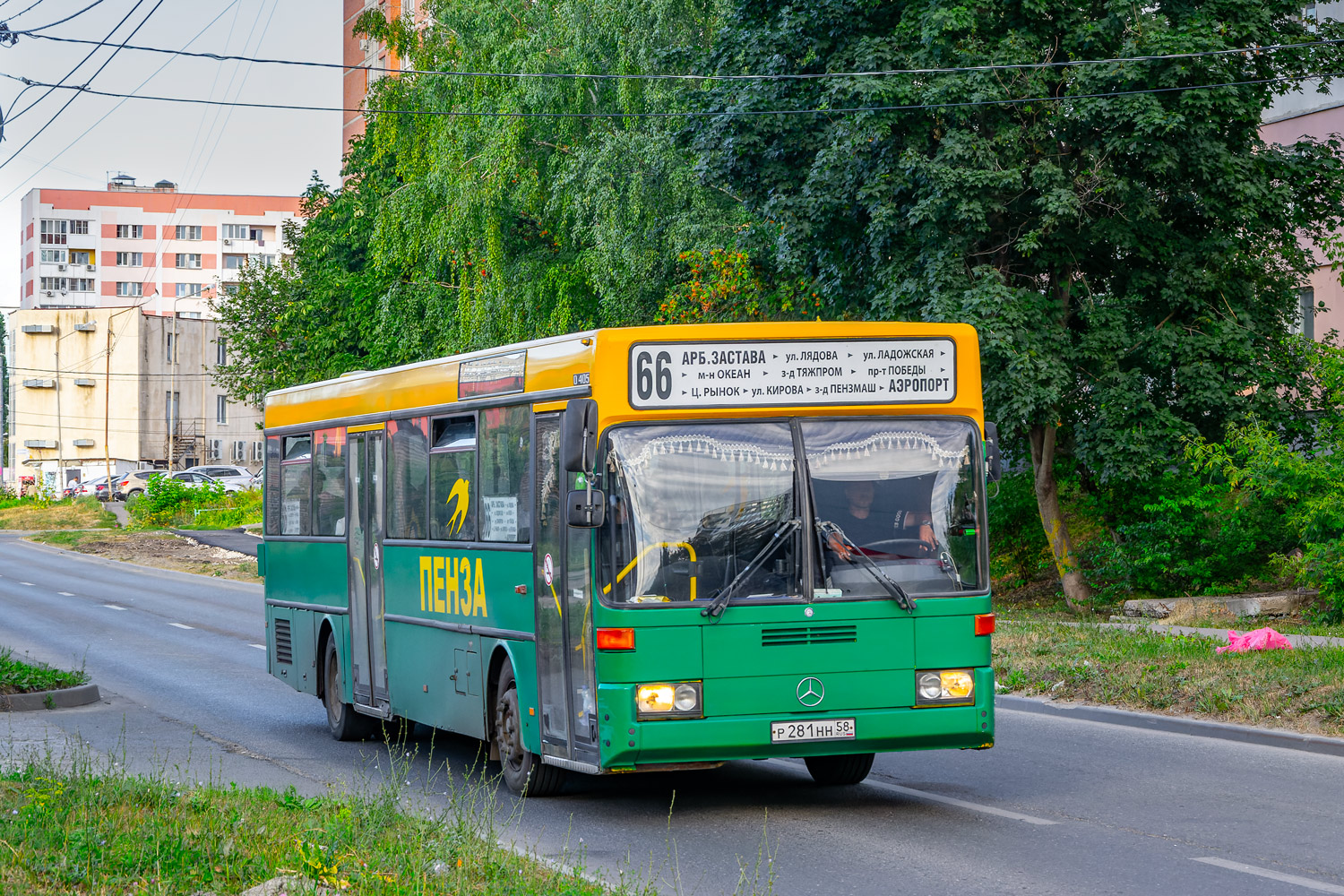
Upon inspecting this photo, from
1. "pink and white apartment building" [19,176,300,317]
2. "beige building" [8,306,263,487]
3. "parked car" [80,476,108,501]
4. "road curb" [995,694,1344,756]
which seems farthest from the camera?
"pink and white apartment building" [19,176,300,317]

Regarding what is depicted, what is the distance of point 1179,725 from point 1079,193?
11.0 metres

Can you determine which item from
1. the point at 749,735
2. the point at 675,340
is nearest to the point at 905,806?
the point at 749,735

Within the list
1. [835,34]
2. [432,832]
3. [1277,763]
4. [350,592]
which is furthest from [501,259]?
[432,832]

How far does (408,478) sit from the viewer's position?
11.7 metres

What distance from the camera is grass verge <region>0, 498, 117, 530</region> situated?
210ft

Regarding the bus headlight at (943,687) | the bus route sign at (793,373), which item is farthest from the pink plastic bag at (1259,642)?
the bus route sign at (793,373)

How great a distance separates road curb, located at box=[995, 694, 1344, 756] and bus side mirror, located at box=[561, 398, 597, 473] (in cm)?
627

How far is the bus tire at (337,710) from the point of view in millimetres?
13164

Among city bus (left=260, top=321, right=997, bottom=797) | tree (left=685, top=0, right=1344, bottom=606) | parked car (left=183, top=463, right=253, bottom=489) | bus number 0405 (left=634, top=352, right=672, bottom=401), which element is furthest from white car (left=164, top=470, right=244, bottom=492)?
bus number 0405 (left=634, top=352, right=672, bottom=401)

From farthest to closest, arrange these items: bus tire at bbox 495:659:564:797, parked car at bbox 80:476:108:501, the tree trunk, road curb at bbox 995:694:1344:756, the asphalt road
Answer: parked car at bbox 80:476:108:501 → the tree trunk → road curb at bbox 995:694:1344:756 → bus tire at bbox 495:659:564:797 → the asphalt road

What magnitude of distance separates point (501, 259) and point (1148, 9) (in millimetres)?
16198

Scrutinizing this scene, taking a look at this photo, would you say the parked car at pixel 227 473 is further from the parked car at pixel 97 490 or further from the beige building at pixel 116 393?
the beige building at pixel 116 393

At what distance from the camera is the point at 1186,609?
2017 centimetres

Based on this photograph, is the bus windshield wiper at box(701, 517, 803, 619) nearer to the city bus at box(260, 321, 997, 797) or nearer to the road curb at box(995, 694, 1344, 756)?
the city bus at box(260, 321, 997, 797)
